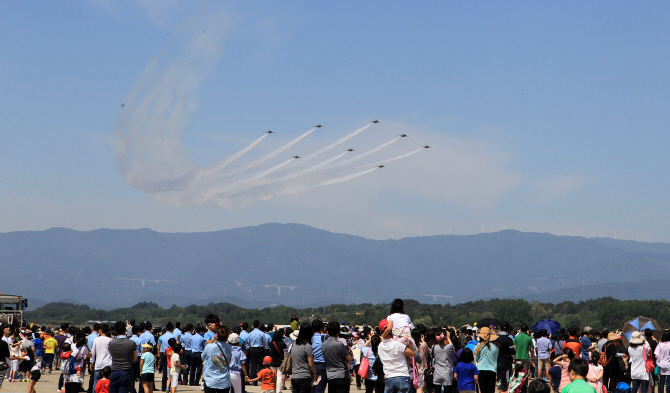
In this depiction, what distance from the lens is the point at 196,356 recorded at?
21.1 m

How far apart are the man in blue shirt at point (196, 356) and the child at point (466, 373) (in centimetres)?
950

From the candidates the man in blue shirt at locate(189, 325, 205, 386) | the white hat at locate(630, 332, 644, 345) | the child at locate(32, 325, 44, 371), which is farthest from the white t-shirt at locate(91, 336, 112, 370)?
the child at locate(32, 325, 44, 371)

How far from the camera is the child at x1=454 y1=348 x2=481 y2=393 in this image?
13.7 metres

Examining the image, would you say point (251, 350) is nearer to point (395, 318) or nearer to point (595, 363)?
point (395, 318)

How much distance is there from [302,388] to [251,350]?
8.25m

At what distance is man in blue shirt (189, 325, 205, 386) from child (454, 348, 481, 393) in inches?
374

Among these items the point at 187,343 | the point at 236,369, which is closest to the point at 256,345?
the point at 187,343

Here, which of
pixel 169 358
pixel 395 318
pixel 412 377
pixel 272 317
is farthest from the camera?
pixel 272 317

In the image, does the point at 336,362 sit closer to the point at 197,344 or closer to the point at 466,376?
the point at 466,376

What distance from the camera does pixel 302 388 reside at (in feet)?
40.7

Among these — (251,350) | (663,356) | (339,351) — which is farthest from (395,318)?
(251,350)

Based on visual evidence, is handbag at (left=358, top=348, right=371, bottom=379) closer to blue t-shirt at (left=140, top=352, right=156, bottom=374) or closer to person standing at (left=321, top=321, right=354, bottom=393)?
person standing at (left=321, top=321, right=354, bottom=393)

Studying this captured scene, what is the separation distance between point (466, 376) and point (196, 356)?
10152mm

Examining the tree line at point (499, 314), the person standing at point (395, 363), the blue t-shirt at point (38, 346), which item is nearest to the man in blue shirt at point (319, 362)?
the person standing at point (395, 363)
